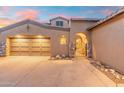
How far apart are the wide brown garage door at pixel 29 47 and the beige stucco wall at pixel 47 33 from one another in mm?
741

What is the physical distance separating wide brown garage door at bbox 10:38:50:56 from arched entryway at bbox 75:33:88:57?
2.42 metres

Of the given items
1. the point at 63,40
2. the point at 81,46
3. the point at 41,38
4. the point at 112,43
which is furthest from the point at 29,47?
the point at 112,43

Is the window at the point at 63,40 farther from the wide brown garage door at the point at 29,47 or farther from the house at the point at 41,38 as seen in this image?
the wide brown garage door at the point at 29,47

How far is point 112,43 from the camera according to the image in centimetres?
900

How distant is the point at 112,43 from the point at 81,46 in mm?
8457

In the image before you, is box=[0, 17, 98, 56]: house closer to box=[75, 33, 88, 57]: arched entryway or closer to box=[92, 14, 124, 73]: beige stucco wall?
box=[75, 33, 88, 57]: arched entryway

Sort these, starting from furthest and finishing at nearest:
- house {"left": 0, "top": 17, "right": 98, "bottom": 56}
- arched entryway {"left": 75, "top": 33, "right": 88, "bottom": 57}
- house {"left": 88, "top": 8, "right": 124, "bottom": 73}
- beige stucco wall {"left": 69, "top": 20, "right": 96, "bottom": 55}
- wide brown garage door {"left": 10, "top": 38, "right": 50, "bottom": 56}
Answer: wide brown garage door {"left": 10, "top": 38, "right": 50, "bottom": 56}
arched entryway {"left": 75, "top": 33, "right": 88, "bottom": 57}
house {"left": 0, "top": 17, "right": 98, "bottom": 56}
beige stucco wall {"left": 69, "top": 20, "right": 96, "bottom": 55}
house {"left": 88, "top": 8, "right": 124, "bottom": 73}

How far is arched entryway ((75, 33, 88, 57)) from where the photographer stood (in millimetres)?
15062

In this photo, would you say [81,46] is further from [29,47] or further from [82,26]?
[29,47]

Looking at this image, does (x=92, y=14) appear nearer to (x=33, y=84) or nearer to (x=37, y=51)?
(x=37, y=51)

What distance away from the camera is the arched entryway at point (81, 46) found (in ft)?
49.4

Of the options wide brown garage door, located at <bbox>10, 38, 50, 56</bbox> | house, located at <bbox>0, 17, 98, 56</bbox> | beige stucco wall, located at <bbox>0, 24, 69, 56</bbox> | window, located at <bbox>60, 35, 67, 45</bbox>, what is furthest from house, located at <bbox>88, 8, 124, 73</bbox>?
wide brown garage door, located at <bbox>10, 38, 50, 56</bbox>

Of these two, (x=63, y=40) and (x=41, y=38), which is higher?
(x=41, y=38)

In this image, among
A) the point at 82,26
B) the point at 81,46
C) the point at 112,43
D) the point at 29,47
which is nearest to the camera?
Answer: the point at 112,43
